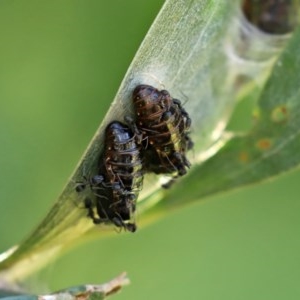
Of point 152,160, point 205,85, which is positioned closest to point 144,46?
point 152,160

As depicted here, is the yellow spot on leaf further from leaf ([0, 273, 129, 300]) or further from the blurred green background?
leaf ([0, 273, 129, 300])

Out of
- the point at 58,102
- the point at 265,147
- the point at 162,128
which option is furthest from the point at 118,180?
the point at 265,147

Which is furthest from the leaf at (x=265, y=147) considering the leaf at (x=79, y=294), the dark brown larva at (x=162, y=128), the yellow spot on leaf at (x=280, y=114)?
the leaf at (x=79, y=294)

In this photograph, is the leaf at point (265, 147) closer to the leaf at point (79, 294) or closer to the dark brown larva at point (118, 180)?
the dark brown larva at point (118, 180)

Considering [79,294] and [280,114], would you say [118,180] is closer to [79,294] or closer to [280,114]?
[79,294]

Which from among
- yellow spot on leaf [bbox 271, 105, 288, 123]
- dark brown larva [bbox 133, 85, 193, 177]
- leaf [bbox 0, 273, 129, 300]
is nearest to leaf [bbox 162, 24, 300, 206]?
yellow spot on leaf [bbox 271, 105, 288, 123]

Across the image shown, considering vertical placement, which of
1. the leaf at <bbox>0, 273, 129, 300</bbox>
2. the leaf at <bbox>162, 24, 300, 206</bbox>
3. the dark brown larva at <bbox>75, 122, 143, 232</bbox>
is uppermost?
the dark brown larva at <bbox>75, 122, 143, 232</bbox>
